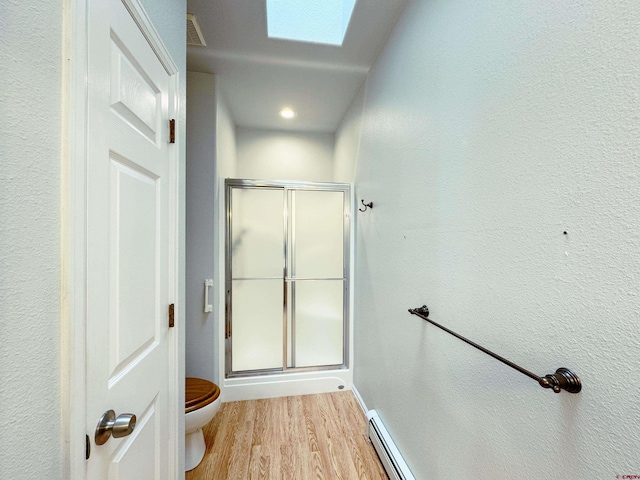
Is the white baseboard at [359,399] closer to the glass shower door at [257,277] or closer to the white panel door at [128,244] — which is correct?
the glass shower door at [257,277]

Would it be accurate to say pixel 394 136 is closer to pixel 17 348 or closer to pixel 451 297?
pixel 451 297

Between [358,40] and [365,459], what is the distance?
259 cm

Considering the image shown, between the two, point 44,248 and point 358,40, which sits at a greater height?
point 358,40

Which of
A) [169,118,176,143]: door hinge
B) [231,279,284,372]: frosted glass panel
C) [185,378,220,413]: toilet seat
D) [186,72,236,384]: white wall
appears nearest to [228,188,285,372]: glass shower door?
[231,279,284,372]: frosted glass panel

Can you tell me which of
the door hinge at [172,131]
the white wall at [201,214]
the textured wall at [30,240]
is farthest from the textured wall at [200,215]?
the textured wall at [30,240]

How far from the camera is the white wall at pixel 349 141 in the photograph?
2217mm

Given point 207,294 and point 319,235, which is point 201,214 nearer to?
point 207,294

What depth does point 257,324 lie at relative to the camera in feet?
7.93

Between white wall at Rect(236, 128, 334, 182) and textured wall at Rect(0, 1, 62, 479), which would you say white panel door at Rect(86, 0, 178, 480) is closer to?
textured wall at Rect(0, 1, 62, 479)

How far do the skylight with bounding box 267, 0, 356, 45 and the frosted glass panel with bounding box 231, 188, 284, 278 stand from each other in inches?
45.3

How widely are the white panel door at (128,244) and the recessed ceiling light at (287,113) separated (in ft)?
5.61

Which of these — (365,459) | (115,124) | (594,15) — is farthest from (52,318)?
(365,459)

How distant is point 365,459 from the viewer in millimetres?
1603

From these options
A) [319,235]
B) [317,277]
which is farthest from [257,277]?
[319,235]
